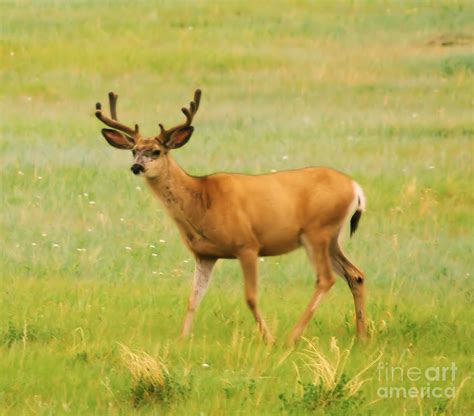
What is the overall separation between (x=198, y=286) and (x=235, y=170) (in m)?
6.71

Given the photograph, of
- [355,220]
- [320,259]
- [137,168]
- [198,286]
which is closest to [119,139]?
[137,168]

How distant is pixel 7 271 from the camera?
1276 centimetres

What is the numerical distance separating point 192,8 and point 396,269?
2027cm

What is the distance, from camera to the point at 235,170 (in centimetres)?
1791

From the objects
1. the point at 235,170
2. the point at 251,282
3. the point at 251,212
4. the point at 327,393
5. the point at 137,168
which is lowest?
the point at 235,170

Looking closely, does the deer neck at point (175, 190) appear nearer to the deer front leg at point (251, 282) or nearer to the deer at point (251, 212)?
the deer at point (251, 212)

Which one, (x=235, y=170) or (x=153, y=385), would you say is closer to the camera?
(x=153, y=385)

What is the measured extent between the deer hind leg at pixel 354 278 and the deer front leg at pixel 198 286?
3.13 feet

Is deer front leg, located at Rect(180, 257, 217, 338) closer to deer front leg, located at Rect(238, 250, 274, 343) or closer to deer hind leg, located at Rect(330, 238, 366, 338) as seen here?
deer front leg, located at Rect(238, 250, 274, 343)

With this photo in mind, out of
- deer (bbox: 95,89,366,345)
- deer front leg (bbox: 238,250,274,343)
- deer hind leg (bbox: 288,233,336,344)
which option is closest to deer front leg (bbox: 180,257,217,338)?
deer (bbox: 95,89,366,345)

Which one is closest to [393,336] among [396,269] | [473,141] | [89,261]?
[396,269]

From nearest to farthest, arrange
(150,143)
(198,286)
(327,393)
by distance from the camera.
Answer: (327,393), (198,286), (150,143)

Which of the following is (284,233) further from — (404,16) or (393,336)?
(404,16)

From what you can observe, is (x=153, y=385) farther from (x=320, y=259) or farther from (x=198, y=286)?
(x=320, y=259)
